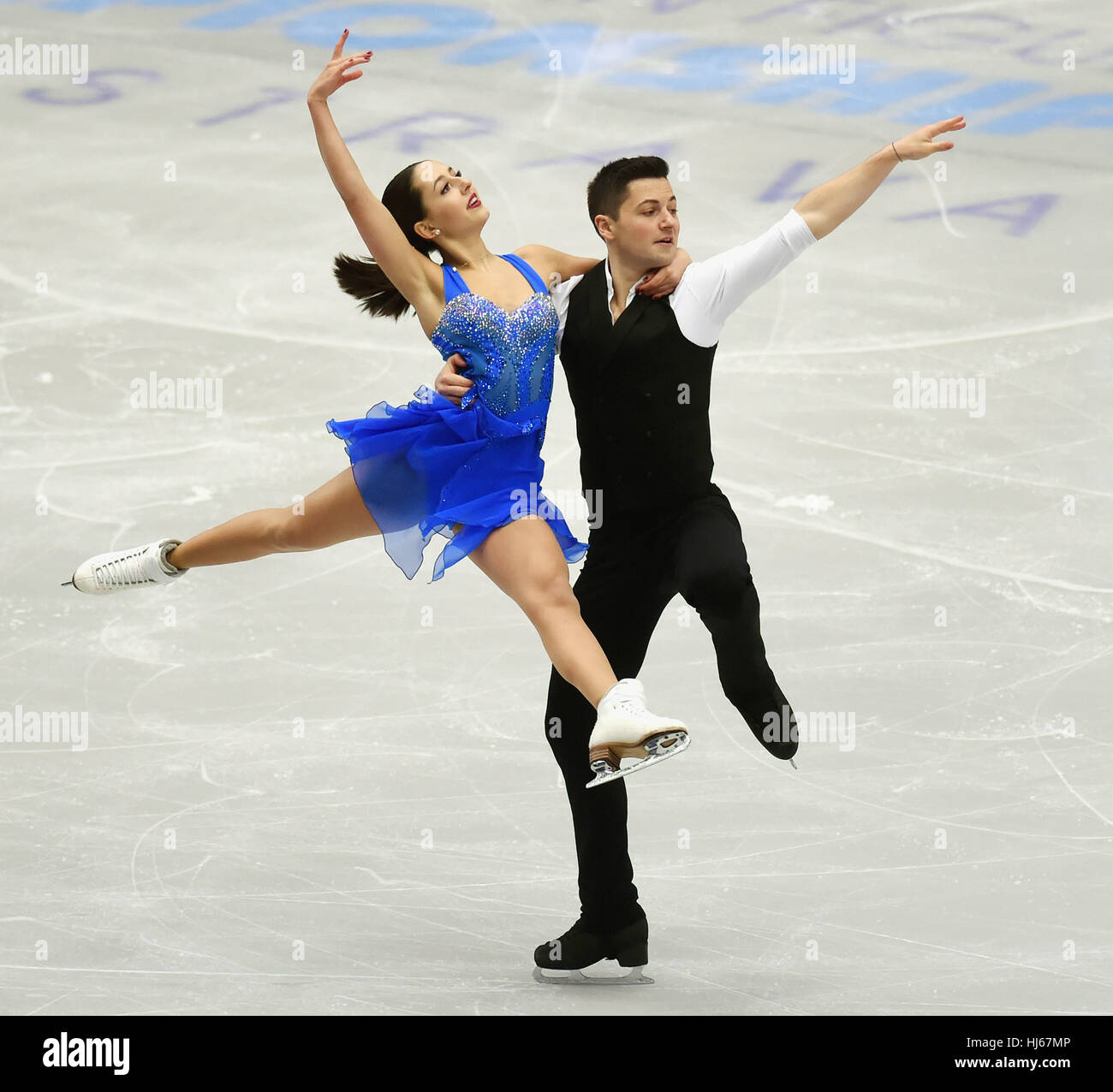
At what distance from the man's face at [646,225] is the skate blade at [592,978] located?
6.32 ft

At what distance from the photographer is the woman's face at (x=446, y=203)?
15.1 ft

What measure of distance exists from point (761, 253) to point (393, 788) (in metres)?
2.64

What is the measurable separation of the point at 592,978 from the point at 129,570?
5.93 feet

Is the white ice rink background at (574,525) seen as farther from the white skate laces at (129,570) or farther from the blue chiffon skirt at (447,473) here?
the blue chiffon skirt at (447,473)

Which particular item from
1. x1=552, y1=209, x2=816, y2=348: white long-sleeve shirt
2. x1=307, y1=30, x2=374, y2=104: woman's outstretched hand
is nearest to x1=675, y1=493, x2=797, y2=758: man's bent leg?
x1=552, y1=209, x2=816, y2=348: white long-sleeve shirt

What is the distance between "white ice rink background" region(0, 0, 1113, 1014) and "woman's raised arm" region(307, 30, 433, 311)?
189cm

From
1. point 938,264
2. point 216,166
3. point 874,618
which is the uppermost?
point 216,166

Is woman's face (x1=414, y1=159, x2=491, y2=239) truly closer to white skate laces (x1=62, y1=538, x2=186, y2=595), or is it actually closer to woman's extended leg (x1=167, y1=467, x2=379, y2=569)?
woman's extended leg (x1=167, y1=467, x2=379, y2=569)

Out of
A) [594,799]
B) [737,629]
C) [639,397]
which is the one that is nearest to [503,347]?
[639,397]

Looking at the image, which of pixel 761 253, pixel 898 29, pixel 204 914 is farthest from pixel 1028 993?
pixel 898 29

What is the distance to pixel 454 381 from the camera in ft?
14.6

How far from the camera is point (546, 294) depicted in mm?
4625

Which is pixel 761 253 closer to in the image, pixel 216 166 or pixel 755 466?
pixel 755 466

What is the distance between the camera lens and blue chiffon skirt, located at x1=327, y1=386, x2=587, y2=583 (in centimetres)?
452
